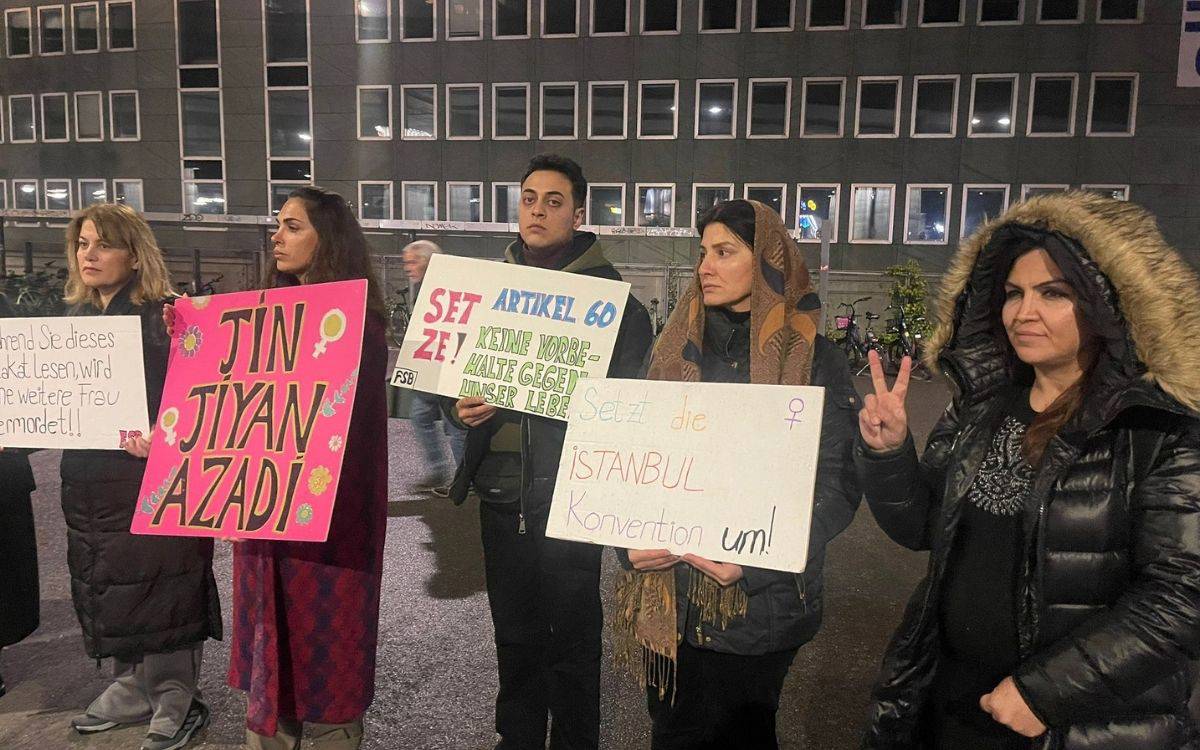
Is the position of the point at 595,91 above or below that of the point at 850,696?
above

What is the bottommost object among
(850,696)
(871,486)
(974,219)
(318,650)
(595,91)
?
(850,696)

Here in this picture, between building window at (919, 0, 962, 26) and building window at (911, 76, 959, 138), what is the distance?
1.64 meters

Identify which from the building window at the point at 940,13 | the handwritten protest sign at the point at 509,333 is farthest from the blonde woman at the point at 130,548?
the building window at the point at 940,13

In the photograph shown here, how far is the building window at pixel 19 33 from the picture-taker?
91.3 ft

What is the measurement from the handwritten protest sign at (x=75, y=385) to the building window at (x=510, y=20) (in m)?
24.1

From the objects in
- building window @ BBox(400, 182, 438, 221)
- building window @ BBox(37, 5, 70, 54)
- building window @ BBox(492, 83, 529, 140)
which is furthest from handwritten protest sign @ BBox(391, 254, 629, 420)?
building window @ BBox(37, 5, 70, 54)

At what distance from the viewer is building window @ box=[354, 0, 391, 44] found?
24672 mm

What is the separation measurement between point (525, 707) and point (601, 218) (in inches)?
898

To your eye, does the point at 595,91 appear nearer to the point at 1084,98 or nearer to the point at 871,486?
the point at 1084,98

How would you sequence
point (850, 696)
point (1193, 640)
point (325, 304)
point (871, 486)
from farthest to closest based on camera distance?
point (850, 696), point (325, 304), point (871, 486), point (1193, 640)

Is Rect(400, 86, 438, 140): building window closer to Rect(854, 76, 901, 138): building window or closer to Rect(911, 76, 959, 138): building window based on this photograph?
Rect(854, 76, 901, 138): building window

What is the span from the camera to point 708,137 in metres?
23.5

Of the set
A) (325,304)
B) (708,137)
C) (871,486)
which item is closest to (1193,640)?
(871,486)

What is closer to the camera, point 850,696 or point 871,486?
point 871,486
